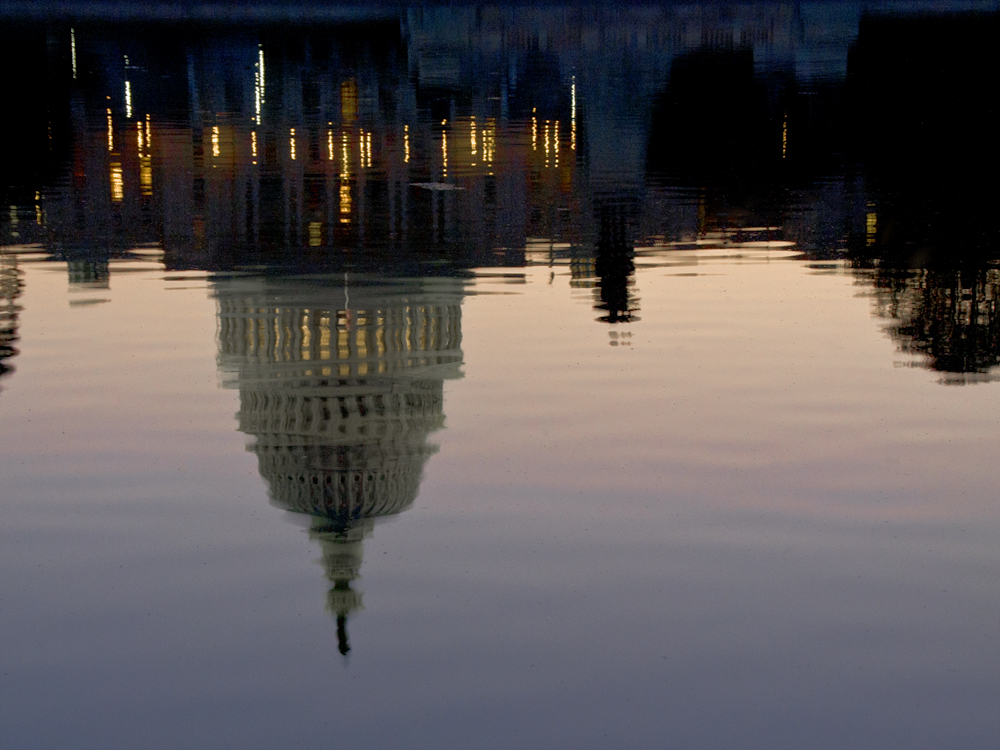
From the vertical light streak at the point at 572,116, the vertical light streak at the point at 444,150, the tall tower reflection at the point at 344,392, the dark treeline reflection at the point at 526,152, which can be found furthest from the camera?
the vertical light streak at the point at 572,116

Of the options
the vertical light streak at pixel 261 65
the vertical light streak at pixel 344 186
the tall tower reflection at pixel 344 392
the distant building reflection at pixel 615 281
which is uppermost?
the vertical light streak at pixel 261 65

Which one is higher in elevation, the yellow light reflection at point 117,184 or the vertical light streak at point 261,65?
the vertical light streak at point 261,65

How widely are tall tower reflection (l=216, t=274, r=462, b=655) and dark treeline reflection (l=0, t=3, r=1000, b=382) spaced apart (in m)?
2.87

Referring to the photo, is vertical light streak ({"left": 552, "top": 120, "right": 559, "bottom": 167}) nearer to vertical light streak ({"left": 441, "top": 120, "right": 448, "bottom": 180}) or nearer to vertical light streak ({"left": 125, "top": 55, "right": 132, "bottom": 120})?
vertical light streak ({"left": 441, "top": 120, "right": 448, "bottom": 180})

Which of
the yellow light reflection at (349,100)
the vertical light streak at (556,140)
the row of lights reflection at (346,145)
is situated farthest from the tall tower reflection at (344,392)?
the yellow light reflection at (349,100)

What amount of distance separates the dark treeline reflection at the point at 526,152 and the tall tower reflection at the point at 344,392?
2.87m

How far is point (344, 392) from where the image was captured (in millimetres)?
28672

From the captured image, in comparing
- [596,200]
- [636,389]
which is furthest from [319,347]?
[596,200]

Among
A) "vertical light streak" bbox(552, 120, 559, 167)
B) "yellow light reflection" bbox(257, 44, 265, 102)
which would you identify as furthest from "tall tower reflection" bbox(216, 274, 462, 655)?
"yellow light reflection" bbox(257, 44, 265, 102)

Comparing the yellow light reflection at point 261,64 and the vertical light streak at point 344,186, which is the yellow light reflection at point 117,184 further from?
the yellow light reflection at point 261,64

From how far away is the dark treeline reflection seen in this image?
3978cm

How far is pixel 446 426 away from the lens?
868 inches

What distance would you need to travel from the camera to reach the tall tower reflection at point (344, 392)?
18.3m

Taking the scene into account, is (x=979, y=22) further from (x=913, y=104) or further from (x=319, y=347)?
(x=319, y=347)
